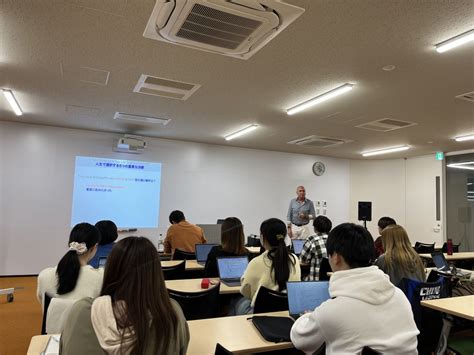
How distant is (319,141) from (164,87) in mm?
4115

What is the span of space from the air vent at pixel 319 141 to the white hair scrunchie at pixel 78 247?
5.51 m

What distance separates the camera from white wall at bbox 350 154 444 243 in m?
8.58

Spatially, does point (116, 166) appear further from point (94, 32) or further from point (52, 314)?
point (52, 314)

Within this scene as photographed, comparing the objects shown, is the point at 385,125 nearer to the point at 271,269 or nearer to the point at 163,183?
the point at 271,269

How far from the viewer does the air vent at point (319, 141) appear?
281 inches

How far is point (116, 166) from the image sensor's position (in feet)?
23.7

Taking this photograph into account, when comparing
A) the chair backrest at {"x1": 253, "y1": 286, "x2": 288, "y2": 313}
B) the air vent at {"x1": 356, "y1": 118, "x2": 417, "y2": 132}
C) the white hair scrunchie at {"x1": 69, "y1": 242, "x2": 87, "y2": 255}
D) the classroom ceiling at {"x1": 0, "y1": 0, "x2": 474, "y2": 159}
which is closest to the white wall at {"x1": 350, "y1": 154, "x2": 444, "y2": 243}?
the classroom ceiling at {"x1": 0, "y1": 0, "x2": 474, "y2": 159}

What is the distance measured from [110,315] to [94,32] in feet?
8.62

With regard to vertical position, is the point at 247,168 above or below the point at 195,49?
below

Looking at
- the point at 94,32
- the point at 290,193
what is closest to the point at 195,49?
the point at 94,32

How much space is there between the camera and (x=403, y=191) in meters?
9.25

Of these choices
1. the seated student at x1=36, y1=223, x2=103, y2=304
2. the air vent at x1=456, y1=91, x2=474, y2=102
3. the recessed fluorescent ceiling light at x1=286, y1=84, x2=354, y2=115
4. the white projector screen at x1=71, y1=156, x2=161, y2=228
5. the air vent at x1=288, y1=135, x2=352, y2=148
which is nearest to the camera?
the seated student at x1=36, y1=223, x2=103, y2=304

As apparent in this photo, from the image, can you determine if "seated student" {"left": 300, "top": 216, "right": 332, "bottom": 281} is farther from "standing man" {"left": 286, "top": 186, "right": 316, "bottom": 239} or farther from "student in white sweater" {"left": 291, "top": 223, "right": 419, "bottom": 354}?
"standing man" {"left": 286, "top": 186, "right": 316, "bottom": 239}

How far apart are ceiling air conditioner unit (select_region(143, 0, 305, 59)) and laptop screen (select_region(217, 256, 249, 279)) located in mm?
1961
